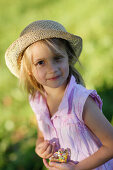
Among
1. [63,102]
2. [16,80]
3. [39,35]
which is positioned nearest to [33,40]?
[39,35]

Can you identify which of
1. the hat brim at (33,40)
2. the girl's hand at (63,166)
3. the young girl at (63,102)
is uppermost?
the hat brim at (33,40)

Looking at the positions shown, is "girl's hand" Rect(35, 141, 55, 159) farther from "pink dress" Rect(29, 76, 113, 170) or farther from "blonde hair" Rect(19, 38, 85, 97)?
"blonde hair" Rect(19, 38, 85, 97)

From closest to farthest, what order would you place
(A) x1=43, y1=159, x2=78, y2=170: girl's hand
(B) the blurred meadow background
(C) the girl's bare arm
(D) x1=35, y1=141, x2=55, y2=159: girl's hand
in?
(C) the girl's bare arm < (A) x1=43, y1=159, x2=78, y2=170: girl's hand < (D) x1=35, y1=141, x2=55, y2=159: girl's hand < (B) the blurred meadow background

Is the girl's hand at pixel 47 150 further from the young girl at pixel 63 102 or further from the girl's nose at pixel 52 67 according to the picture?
the girl's nose at pixel 52 67

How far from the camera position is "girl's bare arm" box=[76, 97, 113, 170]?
1.78m

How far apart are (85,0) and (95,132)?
4.45 metres

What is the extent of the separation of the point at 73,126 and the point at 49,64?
46cm

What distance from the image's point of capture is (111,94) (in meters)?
3.45

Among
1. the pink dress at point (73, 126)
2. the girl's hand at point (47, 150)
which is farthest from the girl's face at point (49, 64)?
the girl's hand at point (47, 150)

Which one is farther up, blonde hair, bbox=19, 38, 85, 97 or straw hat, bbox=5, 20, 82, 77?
straw hat, bbox=5, 20, 82, 77

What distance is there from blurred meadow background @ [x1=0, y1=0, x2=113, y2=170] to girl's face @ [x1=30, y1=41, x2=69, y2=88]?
29.1 inches

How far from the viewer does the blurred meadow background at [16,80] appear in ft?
10.8

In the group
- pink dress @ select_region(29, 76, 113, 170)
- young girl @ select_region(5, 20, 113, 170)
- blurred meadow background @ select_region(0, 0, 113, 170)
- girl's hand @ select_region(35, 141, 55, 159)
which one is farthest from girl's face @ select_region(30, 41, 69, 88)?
blurred meadow background @ select_region(0, 0, 113, 170)

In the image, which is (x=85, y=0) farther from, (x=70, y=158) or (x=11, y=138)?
(x=70, y=158)
